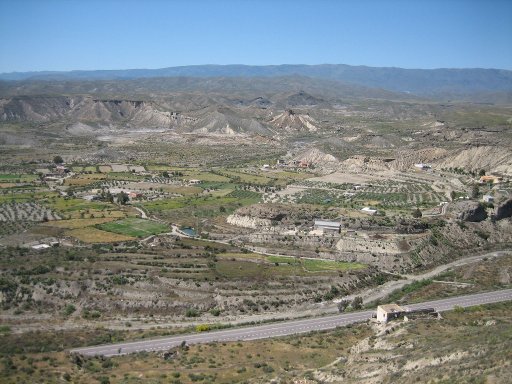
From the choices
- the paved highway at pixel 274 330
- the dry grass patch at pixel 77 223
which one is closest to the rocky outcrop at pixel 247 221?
the dry grass patch at pixel 77 223

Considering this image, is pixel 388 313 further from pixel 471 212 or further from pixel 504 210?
pixel 504 210

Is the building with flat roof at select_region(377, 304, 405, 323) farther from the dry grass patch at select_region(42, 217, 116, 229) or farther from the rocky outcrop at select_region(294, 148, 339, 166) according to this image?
the rocky outcrop at select_region(294, 148, 339, 166)

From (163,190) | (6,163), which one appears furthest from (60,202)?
(6,163)

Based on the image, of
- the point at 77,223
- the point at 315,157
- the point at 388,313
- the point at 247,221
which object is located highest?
the point at 315,157

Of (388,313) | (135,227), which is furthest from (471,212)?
(135,227)

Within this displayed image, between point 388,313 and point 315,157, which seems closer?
point 388,313

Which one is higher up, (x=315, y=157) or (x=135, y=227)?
(x=315, y=157)

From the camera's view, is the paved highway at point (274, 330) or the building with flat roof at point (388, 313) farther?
the building with flat roof at point (388, 313)

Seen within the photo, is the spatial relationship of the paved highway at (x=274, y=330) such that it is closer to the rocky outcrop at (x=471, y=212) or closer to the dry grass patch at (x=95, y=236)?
the rocky outcrop at (x=471, y=212)
